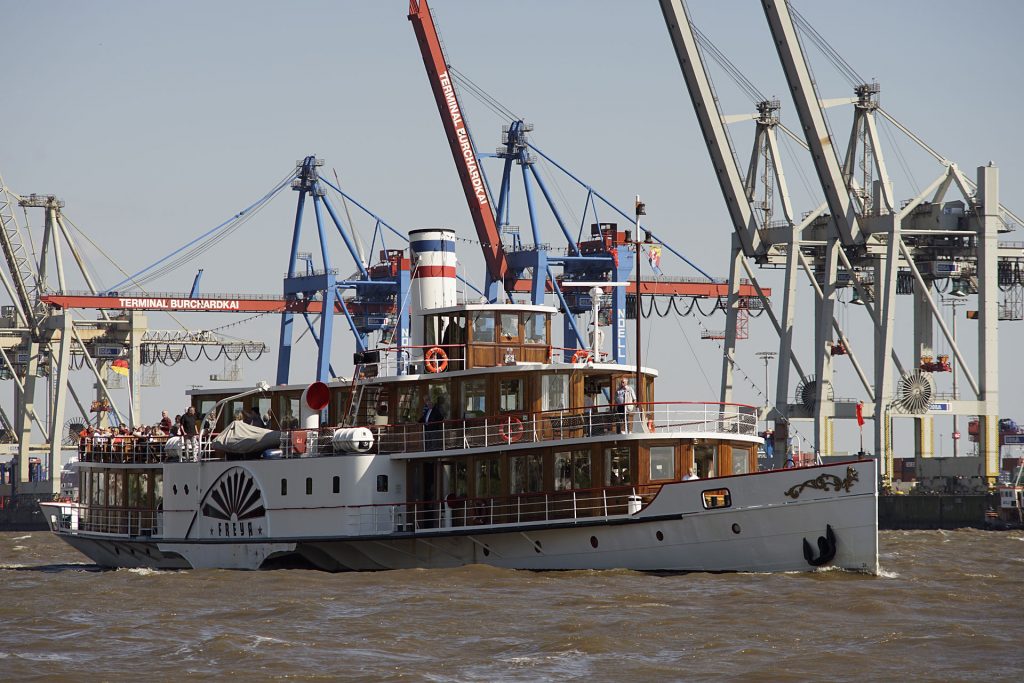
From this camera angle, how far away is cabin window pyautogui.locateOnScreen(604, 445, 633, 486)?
30.6 metres

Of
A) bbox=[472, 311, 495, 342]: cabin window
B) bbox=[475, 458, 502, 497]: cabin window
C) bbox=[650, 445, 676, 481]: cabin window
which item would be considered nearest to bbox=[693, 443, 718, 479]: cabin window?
bbox=[650, 445, 676, 481]: cabin window

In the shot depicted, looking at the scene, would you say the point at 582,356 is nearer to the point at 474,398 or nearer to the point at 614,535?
the point at 474,398

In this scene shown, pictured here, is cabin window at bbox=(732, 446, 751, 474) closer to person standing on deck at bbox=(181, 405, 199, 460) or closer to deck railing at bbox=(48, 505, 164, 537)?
person standing on deck at bbox=(181, 405, 199, 460)

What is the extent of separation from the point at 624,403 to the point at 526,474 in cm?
250

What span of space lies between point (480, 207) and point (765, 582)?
4710cm

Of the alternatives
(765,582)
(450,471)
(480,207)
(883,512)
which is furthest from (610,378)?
(480,207)

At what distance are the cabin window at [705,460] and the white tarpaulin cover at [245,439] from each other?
29.9 feet

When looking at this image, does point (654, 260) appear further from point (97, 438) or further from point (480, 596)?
point (480, 596)

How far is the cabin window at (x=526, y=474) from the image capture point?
103ft

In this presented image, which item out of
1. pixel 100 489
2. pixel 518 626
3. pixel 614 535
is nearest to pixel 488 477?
pixel 614 535

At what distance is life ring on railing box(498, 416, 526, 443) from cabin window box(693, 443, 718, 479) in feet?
11.6

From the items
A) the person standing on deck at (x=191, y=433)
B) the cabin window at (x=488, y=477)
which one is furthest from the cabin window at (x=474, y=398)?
the person standing on deck at (x=191, y=433)

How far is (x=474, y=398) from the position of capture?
106ft

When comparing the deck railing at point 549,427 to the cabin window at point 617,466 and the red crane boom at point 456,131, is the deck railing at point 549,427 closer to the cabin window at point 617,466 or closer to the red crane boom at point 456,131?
the cabin window at point 617,466
